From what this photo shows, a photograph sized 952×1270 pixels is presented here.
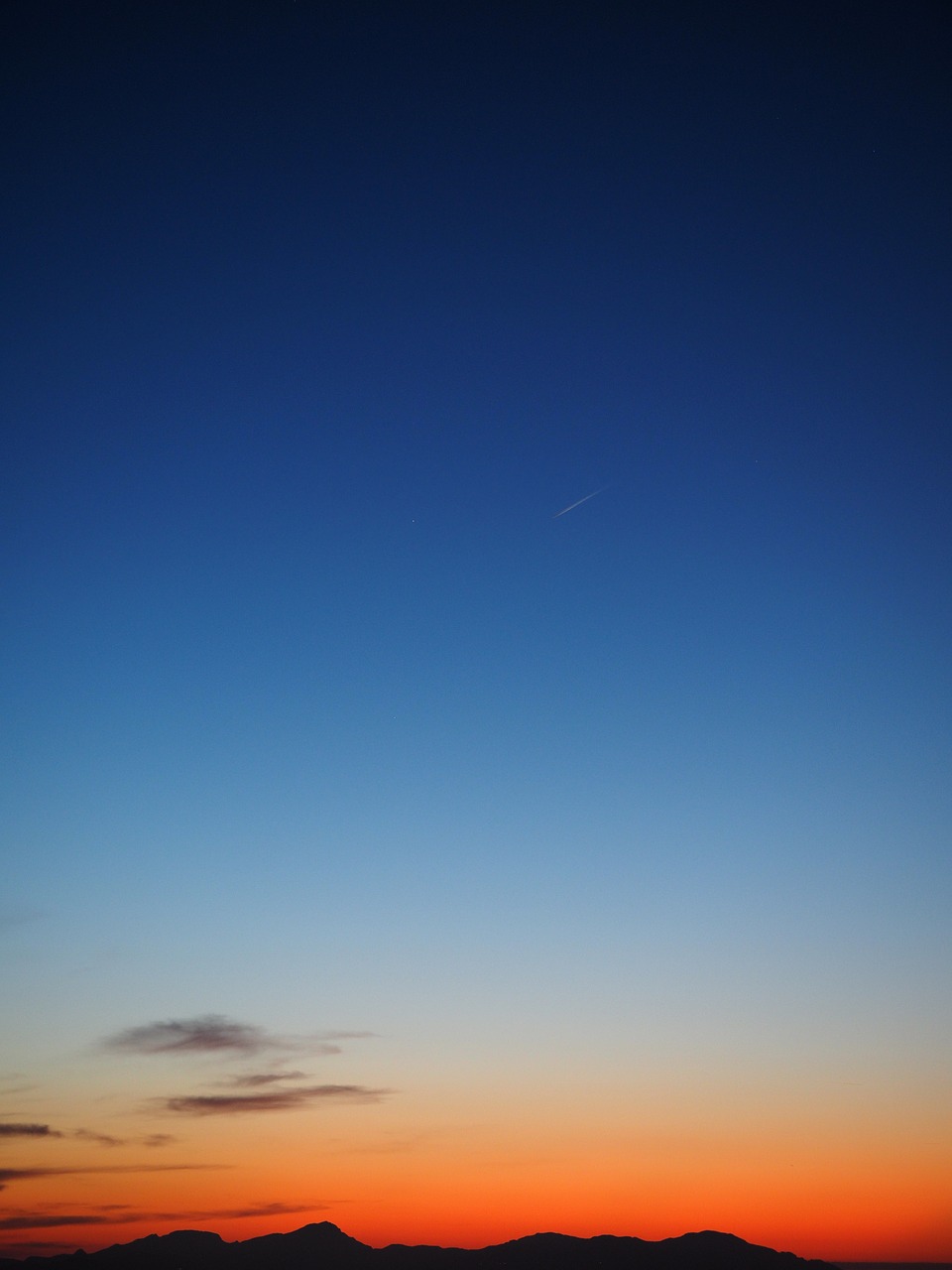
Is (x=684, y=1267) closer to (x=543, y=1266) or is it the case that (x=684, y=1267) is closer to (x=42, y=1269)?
(x=543, y=1266)

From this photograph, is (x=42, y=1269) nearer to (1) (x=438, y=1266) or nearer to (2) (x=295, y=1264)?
(2) (x=295, y=1264)

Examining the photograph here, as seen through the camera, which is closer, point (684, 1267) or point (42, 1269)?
point (42, 1269)

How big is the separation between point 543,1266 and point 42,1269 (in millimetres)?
102226

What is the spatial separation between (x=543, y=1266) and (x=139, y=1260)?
85.9 m

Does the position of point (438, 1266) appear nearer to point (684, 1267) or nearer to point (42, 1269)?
point (684, 1267)

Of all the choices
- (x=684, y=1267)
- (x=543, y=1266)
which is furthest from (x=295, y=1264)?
(x=684, y=1267)

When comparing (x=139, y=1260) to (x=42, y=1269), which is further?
(x=139, y=1260)

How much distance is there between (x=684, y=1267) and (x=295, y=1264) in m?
85.2

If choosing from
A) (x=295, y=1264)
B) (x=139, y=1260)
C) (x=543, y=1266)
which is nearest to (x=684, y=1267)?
(x=543, y=1266)

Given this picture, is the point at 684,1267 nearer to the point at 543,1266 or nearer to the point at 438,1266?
the point at 543,1266

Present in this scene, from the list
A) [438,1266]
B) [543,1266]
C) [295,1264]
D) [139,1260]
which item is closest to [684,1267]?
[543,1266]

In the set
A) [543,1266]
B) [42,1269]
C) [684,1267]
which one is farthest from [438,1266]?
[42,1269]

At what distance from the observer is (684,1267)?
200 meters

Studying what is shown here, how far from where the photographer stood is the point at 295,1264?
196 m
